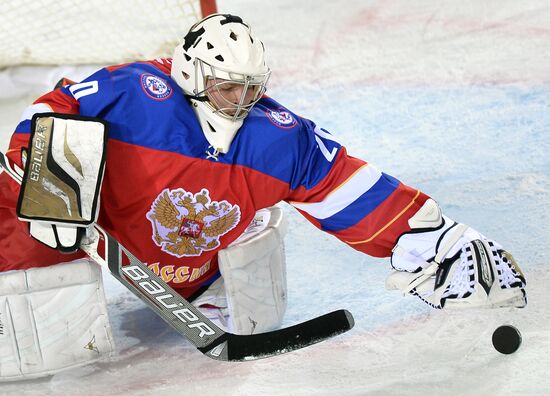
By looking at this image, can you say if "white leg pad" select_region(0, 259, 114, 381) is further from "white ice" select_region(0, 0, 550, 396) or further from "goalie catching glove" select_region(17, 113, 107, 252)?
"goalie catching glove" select_region(17, 113, 107, 252)

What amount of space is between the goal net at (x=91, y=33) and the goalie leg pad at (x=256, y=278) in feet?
5.32

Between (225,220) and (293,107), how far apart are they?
151 centimetres

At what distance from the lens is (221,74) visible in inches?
109

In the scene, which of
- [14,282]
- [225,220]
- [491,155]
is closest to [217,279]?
[225,220]

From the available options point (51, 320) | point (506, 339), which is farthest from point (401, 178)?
point (51, 320)

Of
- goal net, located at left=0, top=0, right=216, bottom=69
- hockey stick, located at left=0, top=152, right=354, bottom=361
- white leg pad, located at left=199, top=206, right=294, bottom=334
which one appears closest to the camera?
hockey stick, located at left=0, top=152, right=354, bottom=361

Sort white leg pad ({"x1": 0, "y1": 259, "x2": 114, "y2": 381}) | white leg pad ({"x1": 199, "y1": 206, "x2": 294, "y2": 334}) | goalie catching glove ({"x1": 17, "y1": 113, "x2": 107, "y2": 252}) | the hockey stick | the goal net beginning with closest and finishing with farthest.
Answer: goalie catching glove ({"x1": 17, "y1": 113, "x2": 107, "y2": 252})
the hockey stick
white leg pad ({"x1": 0, "y1": 259, "x2": 114, "y2": 381})
white leg pad ({"x1": 199, "y1": 206, "x2": 294, "y2": 334})
the goal net

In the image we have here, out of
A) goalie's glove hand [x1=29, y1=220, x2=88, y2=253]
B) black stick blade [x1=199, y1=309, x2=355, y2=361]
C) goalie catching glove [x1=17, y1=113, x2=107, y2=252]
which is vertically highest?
goalie catching glove [x1=17, y1=113, x2=107, y2=252]

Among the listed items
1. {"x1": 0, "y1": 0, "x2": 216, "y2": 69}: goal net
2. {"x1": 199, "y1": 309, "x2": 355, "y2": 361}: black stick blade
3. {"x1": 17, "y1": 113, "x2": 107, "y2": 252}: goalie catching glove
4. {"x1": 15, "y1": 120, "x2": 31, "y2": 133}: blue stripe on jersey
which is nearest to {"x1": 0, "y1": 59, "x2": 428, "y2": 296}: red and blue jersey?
{"x1": 15, "y1": 120, "x2": 31, "y2": 133}: blue stripe on jersey

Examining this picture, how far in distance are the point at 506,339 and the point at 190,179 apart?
0.87 meters

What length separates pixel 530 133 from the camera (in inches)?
158

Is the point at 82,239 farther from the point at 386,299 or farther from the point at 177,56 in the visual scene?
the point at 386,299

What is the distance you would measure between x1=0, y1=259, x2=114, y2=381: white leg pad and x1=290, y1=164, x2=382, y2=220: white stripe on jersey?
60cm

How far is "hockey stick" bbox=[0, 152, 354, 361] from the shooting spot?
8.95 feet
